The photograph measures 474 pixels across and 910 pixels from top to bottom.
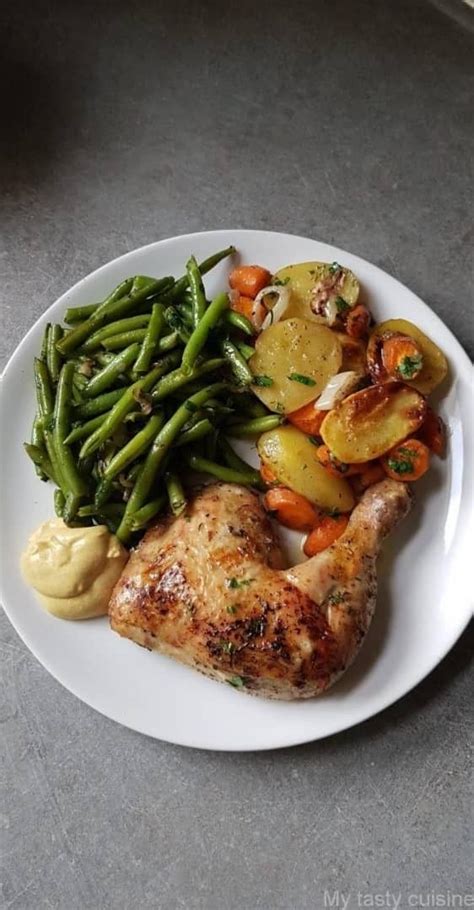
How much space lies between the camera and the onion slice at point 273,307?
3.48 meters

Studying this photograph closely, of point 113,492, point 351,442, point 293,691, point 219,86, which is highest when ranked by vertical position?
point 219,86

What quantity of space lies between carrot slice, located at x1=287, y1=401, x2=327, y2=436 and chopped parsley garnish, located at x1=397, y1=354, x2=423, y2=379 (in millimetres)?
324

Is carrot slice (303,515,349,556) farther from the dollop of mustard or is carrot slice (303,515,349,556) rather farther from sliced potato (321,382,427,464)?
the dollop of mustard

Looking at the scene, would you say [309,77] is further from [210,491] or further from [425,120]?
[210,491]

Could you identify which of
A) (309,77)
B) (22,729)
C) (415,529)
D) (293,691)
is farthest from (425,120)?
(22,729)

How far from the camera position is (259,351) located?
3.42 metres

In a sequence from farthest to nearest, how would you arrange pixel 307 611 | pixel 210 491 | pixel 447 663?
pixel 447 663 < pixel 210 491 < pixel 307 611

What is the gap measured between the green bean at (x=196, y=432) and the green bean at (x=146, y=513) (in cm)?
23

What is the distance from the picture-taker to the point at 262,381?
3404mm

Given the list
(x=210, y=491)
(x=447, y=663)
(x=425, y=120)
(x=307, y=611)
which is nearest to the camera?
(x=307, y=611)

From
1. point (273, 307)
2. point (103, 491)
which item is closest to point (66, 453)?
point (103, 491)

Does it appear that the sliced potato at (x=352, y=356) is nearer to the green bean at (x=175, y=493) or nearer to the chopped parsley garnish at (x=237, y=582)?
the green bean at (x=175, y=493)

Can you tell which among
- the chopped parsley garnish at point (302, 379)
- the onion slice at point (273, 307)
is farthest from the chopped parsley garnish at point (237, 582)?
the onion slice at point (273, 307)

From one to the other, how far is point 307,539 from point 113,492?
0.77 metres
